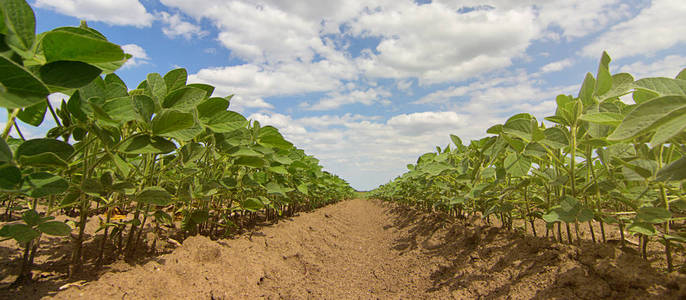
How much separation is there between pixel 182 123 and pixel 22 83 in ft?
1.53

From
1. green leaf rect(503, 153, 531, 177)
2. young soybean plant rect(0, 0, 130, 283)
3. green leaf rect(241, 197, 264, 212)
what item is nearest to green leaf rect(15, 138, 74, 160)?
young soybean plant rect(0, 0, 130, 283)

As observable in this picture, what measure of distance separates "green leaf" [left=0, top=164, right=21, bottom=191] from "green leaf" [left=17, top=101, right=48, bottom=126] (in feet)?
A: 1.20

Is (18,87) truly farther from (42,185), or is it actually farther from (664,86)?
(664,86)

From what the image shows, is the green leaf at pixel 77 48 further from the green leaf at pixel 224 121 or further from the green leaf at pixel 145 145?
the green leaf at pixel 224 121

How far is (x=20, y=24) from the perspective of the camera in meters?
0.78

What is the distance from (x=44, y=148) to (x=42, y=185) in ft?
0.43

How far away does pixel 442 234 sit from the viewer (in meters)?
4.27

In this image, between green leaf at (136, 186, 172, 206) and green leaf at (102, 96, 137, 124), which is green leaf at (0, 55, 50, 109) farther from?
green leaf at (136, 186, 172, 206)

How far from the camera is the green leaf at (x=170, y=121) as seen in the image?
1142mm

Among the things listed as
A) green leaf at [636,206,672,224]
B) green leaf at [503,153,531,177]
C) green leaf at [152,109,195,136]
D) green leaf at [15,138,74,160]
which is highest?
green leaf at [152,109,195,136]

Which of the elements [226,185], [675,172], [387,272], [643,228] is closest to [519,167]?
[643,228]

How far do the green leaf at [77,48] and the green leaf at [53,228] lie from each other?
72cm

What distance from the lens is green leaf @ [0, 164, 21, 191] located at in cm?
91

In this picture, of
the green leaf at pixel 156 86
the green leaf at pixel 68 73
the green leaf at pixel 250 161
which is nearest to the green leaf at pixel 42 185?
the green leaf at pixel 68 73
